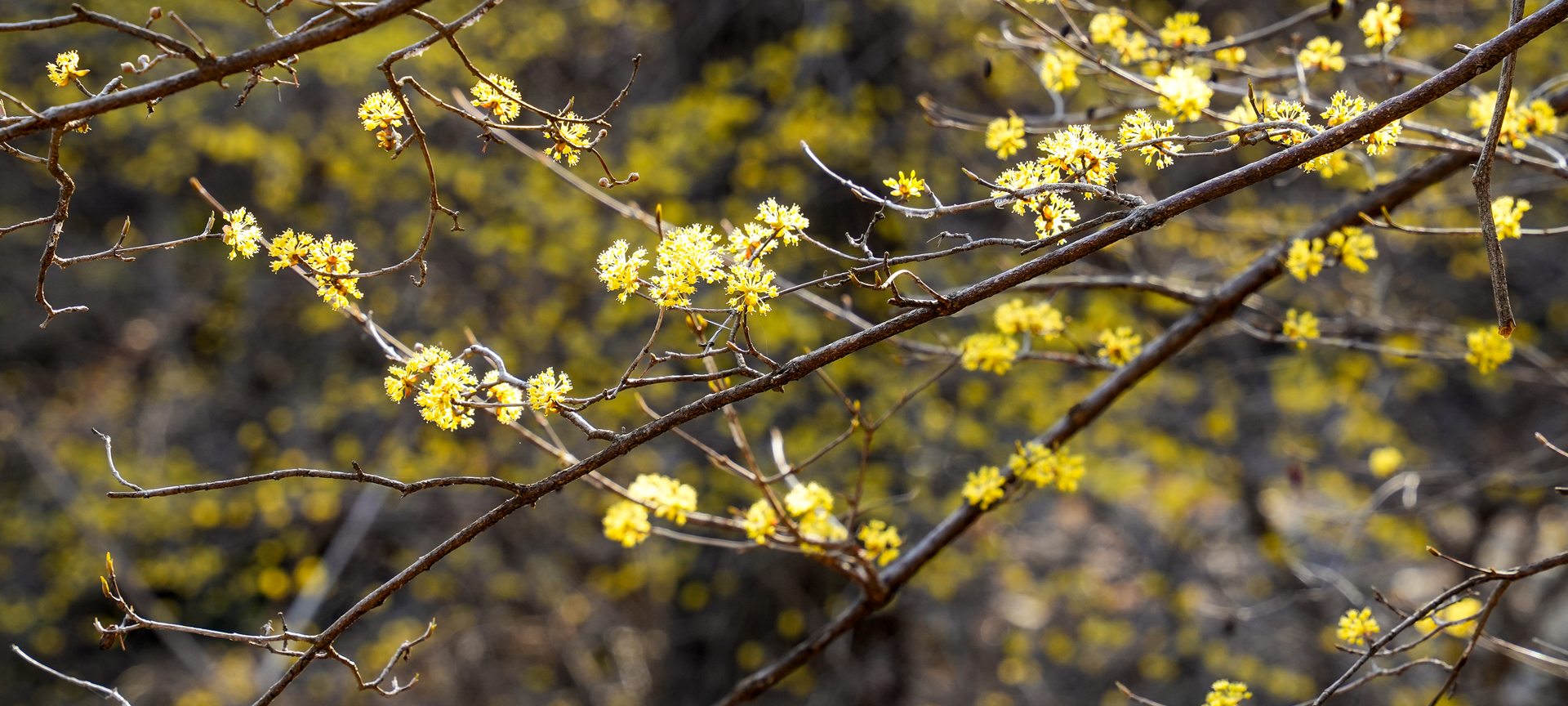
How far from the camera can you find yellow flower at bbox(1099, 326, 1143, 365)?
92.2 inches

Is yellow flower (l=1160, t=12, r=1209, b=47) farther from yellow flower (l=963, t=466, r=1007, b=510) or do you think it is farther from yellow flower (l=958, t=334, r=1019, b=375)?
yellow flower (l=963, t=466, r=1007, b=510)

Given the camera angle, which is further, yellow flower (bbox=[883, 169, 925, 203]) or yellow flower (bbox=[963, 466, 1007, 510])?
yellow flower (bbox=[963, 466, 1007, 510])

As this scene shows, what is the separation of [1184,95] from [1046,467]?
0.86 metres

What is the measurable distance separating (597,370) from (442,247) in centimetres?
125

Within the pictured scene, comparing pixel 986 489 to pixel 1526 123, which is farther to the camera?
pixel 986 489

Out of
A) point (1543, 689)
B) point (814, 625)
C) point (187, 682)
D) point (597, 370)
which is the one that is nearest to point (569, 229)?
point (597, 370)

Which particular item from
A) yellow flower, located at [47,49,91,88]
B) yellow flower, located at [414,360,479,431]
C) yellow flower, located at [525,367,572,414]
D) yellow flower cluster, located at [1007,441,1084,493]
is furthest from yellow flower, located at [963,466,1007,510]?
yellow flower, located at [47,49,91,88]

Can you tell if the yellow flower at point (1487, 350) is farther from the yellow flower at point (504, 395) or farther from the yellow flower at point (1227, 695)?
the yellow flower at point (504, 395)

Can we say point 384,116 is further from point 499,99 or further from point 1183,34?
point 1183,34

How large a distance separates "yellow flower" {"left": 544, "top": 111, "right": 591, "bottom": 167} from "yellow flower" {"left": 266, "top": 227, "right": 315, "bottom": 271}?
0.41 metres

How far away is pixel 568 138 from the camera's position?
58.0 inches

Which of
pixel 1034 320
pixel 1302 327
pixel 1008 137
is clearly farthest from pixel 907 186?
pixel 1302 327

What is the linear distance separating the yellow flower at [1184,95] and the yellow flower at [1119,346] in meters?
0.61

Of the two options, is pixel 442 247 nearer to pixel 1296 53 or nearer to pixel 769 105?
pixel 769 105
